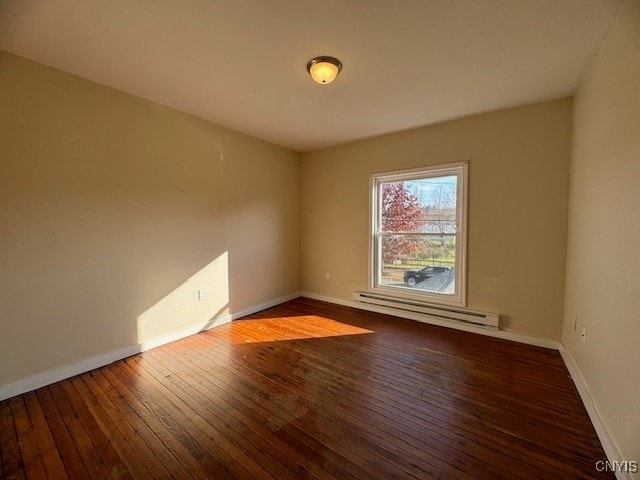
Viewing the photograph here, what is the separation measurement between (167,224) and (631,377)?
3713mm

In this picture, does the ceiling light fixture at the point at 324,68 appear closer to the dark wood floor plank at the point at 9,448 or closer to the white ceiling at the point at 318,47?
the white ceiling at the point at 318,47

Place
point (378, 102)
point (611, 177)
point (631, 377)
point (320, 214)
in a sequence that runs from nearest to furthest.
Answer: point (631, 377)
point (611, 177)
point (378, 102)
point (320, 214)

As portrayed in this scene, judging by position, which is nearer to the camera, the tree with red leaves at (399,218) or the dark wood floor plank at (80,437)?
the dark wood floor plank at (80,437)

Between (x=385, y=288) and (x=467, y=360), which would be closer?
(x=467, y=360)

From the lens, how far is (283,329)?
134 inches

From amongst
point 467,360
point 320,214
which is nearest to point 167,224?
point 320,214

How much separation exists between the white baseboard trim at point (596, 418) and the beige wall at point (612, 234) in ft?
0.17

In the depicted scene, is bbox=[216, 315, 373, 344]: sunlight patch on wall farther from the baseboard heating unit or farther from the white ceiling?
the white ceiling

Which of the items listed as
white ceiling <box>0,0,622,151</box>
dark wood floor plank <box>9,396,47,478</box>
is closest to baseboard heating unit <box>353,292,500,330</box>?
white ceiling <box>0,0,622,151</box>

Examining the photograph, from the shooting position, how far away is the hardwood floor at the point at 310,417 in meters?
1.48

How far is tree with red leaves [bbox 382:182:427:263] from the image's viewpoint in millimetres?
3701

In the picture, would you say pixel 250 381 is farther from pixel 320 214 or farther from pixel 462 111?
→ pixel 462 111

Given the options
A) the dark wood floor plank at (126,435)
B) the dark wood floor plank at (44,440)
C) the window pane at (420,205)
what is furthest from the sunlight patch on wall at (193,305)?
the window pane at (420,205)

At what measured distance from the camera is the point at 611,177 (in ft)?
5.65
